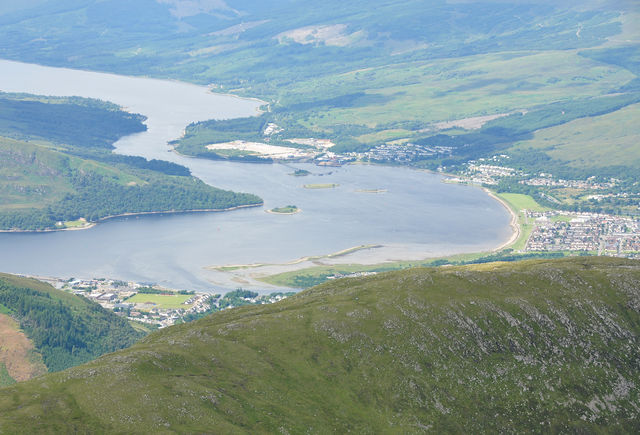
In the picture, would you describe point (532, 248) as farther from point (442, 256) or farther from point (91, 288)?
point (91, 288)

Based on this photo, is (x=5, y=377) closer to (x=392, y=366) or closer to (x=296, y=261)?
(x=392, y=366)

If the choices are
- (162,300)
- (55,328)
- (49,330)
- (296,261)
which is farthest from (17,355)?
(296,261)

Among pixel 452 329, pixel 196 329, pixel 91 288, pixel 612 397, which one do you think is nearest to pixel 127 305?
pixel 91 288

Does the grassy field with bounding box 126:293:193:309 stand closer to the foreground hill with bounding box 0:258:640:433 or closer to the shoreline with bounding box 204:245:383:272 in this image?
the shoreline with bounding box 204:245:383:272

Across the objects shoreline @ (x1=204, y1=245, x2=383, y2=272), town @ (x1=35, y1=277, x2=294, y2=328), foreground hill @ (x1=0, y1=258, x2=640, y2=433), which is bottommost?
town @ (x1=35, y1=277, x2=294, y2=328)

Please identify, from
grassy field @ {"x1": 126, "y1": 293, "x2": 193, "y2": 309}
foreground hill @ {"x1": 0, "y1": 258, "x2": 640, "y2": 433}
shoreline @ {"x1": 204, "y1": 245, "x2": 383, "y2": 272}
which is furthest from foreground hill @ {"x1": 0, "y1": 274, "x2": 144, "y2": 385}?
foreground hill @ {"x1": 0, "y1": 258, "x2": 640, "y2": 433}

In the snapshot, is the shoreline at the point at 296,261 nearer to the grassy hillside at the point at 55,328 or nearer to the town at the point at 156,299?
the town at the point at 156,299
